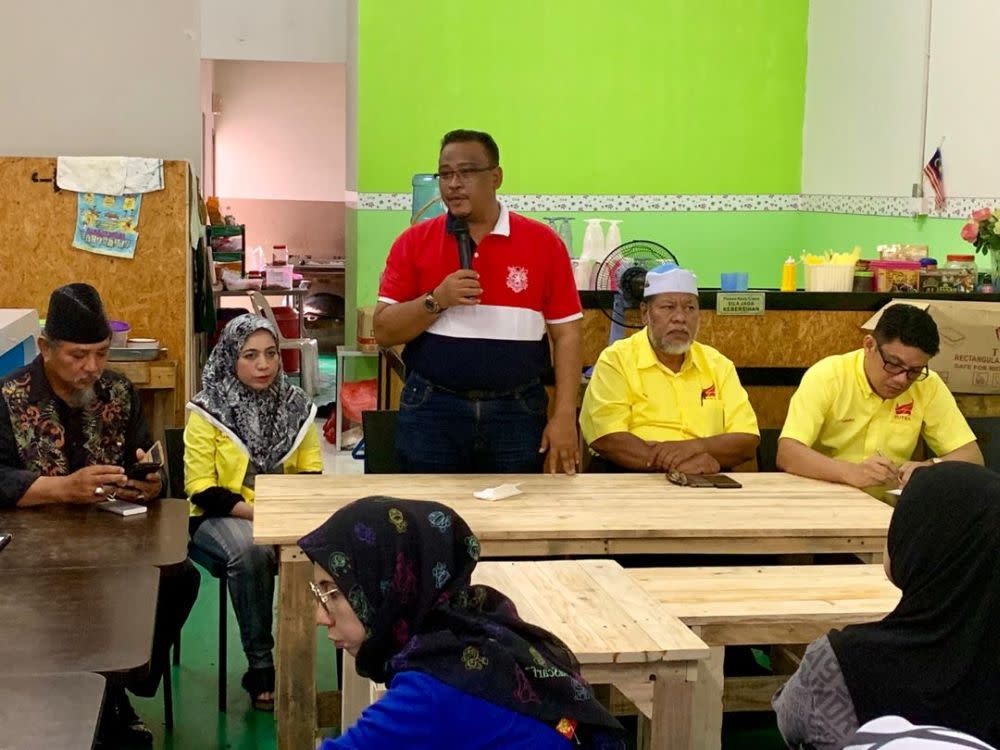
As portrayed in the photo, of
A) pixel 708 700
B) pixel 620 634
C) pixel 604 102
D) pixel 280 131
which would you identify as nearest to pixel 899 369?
pixel 708 700

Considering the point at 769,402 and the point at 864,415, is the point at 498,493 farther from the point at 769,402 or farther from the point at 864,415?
the point at 769,402

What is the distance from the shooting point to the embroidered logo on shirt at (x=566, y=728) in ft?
6.86

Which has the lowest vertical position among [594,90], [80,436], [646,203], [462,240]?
[80,436]

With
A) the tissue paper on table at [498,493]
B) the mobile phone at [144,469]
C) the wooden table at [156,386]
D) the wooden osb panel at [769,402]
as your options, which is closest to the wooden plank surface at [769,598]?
the tissue paper on table at [498,493]

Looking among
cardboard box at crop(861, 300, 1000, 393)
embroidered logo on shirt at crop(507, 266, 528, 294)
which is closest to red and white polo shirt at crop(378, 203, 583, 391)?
embroidered logo on shirt at crop(507, 266, 528, 294)

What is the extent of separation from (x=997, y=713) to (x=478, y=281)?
2161 mm

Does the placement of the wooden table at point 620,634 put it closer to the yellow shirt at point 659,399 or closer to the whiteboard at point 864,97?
the yellow shirt at point 659,399

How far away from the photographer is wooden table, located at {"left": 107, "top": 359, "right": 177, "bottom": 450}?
6.75 m

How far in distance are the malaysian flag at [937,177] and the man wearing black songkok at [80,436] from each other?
182 inches

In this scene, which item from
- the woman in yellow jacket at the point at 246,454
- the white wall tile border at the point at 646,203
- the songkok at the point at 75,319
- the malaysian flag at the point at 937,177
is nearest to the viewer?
the songkok at the point at 75,319

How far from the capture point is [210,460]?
4543 mm

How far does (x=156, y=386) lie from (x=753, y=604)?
4355 mm

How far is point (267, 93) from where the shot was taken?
12422mm

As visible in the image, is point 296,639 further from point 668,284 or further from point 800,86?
point 800,86
